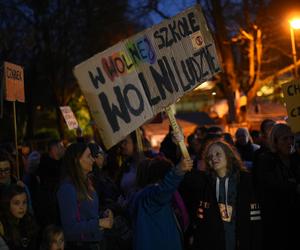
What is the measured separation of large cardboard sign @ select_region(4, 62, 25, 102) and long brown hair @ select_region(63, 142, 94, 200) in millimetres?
2381

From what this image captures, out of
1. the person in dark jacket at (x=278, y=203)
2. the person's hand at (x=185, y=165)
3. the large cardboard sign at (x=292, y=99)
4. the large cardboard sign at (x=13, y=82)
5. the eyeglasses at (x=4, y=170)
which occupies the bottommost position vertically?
the person in dark jacket at (x=278, y=203)

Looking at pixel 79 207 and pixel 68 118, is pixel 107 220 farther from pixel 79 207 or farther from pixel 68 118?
pixel 68 118

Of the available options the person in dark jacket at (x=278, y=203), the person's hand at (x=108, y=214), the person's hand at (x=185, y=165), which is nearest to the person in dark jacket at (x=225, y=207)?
the person in dark jacket at (x=278, y=203)

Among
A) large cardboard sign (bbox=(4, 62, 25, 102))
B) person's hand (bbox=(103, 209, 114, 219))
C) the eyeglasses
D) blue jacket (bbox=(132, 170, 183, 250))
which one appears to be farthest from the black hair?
large cardboard sign (bbox=(4, 62, 25, 102))

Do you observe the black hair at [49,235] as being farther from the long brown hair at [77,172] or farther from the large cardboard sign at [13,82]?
the large cardboard sign at [13,82]

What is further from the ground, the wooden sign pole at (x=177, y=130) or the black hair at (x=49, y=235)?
the wooden sign pole at (x=177, y=130)

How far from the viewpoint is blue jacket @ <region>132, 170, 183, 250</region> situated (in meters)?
4.20

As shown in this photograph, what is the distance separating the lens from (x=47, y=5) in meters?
24.2

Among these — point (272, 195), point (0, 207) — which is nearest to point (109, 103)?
point (0, 207)

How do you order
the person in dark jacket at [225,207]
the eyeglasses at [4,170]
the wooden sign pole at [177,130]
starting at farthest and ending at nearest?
the eyeglasses at [4,170] < the person in dark jacket at [225,207] < the wooden sign pole at [177,130]

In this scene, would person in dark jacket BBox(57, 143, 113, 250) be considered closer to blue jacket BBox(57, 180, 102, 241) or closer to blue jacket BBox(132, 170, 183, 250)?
blue jacket BBox(57, 180, 102, 241)

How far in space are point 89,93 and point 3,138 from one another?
25303 mm

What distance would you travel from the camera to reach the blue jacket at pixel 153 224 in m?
4.20

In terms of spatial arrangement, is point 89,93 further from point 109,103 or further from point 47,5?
point 47,5
